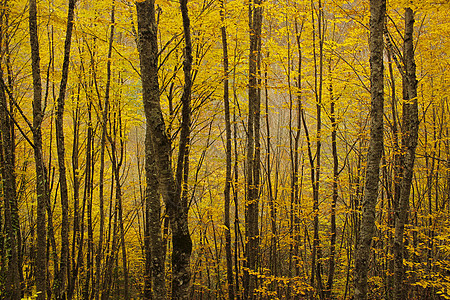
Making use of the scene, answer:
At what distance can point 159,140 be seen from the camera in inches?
125

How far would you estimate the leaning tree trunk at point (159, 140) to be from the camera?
10.3ft

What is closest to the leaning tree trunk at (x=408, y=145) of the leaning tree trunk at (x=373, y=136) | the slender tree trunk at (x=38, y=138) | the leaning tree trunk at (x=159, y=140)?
the leaning tree trunk at (x=373, y=136)

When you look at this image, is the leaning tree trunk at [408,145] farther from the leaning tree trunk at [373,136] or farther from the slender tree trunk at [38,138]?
the slender tree trunk at [38,138]

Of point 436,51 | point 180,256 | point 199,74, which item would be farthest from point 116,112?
point 436,51

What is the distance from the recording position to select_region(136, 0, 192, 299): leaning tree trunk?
314cm

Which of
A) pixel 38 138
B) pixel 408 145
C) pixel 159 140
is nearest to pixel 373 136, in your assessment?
pixel 408 145

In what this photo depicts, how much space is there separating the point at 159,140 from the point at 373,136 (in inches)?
98.8

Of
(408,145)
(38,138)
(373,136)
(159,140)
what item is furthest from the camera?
(408,145)

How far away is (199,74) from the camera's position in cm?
590

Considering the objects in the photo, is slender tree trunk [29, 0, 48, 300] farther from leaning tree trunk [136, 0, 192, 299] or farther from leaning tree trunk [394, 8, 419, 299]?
leaning tree trunk [394, 8, 419, 299]

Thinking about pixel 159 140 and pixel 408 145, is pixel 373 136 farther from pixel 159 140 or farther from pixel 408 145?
pixel 159 140

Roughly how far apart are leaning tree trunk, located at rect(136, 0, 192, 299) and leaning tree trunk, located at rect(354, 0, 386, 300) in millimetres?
2124

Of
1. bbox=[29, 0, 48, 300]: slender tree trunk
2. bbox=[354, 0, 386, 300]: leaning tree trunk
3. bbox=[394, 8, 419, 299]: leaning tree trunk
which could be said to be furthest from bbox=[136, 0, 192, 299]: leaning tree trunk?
bbox=[394, 8, 419, 299]: leaning tree trunk

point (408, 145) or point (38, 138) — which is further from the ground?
point (38, 138)
